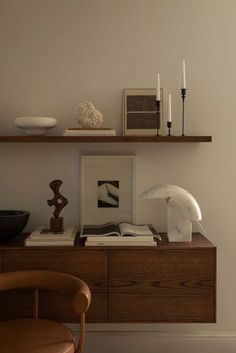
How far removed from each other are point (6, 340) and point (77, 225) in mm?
868

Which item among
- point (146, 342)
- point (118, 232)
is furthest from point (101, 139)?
point (146, 342)

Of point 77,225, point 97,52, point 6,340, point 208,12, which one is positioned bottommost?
point 6,340

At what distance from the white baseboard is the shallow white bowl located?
1.13 m

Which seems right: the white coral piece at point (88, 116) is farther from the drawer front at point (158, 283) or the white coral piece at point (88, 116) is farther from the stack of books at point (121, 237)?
the drawer front at point (158, 283)

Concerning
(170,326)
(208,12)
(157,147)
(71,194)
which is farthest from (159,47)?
(170,326)

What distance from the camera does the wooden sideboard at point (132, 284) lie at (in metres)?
2.30

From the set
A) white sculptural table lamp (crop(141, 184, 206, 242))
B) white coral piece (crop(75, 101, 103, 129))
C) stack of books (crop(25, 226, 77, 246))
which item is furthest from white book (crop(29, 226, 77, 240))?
white coral piece (crop(75, 101, 103, 129))

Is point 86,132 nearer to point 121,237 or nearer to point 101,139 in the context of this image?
point 101,139

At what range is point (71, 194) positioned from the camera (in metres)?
2.64

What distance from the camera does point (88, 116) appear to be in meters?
2.43

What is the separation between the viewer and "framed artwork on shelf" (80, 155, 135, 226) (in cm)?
262

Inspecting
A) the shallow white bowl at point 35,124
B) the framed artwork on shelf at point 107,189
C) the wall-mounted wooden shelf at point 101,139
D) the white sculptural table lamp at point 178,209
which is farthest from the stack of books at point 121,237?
the shallow white bowl at point 35,124

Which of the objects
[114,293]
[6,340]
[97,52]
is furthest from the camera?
[97,52]

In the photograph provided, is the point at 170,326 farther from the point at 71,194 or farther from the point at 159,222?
the point at 71,194
